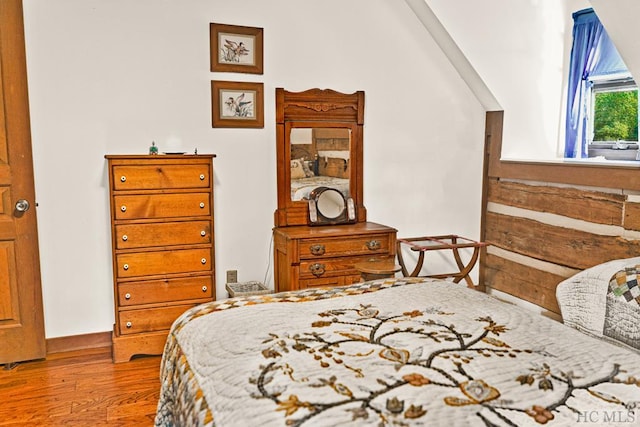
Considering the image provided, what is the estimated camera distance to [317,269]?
3553 mm

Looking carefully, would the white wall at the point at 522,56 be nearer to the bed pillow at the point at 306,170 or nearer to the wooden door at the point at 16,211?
the bed pillow at the point at 306,170

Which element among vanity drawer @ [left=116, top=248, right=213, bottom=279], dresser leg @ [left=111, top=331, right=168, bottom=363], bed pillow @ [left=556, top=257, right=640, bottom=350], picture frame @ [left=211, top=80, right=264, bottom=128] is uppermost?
picture frame @ [left=211, top=80, right=264, bottom=128]

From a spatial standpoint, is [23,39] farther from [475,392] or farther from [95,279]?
[475,392]

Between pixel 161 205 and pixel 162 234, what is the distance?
0.58 ft

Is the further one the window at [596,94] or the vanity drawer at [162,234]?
the window at [596,94]

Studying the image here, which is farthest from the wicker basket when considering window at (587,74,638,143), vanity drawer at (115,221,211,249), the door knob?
window at (587,74,638,143)

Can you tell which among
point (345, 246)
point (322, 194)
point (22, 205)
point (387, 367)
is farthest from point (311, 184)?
point (387, 367)

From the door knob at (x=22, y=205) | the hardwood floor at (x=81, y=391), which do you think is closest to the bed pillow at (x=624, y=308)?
the hardwood floor at (x=81, y=391)

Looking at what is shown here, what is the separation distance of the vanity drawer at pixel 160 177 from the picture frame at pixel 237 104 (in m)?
0.50

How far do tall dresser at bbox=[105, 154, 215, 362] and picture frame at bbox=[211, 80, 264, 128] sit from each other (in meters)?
0.47

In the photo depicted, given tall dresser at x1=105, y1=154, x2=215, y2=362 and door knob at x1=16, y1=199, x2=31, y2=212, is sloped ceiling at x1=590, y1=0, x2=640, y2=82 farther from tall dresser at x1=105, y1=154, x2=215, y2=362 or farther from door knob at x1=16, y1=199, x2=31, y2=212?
door knob at x1=16, y1=199, x2=31, y2=212

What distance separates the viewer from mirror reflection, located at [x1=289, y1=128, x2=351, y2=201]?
3902 mm

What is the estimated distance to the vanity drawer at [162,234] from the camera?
319cm

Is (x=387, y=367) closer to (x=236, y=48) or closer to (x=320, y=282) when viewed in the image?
(x=320, y=282)
